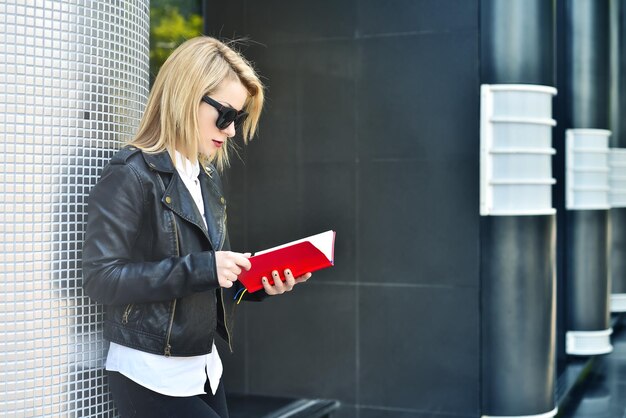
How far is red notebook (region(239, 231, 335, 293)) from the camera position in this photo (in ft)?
8.48

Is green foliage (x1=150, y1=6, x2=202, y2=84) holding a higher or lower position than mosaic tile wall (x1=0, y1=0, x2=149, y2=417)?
higher

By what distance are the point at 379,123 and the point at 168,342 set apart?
15.0 feet

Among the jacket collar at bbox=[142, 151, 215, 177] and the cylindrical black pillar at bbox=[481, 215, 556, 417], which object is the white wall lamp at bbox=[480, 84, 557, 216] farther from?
the jacket collar at bbox=[142, 151, 215, 177]

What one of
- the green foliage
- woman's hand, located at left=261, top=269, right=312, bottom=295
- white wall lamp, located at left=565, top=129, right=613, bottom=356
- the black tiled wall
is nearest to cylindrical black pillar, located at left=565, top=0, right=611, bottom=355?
white wall lamp, located at left=565, top=129, right=613, bottom=356

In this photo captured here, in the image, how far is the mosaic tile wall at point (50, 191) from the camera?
2748 mm

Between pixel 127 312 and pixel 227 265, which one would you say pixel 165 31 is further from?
pixel 227 265

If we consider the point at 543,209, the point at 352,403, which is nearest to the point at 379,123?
the point at 543,209

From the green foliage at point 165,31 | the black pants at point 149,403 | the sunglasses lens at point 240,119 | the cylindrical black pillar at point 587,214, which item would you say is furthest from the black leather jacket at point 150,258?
the cylindrical black pillar at point 587,214

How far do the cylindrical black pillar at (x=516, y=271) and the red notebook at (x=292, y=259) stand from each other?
153 inches

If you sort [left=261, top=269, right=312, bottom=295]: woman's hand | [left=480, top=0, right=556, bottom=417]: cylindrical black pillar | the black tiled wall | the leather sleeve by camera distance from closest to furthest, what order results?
the leather sleeve
[left=261, top=269, right=312, bottom=295]: woman's hand
[left=480, top=0, right=556, bottom=417]: cylindrical black pillar
the black tiled wall

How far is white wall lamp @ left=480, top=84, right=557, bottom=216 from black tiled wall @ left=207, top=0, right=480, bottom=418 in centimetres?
26

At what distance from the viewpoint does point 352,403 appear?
7004mm

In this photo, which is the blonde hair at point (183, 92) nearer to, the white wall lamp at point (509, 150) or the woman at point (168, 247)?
the woman at point (168, 247)

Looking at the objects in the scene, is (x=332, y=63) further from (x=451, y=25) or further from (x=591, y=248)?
(x=591, y=248)
